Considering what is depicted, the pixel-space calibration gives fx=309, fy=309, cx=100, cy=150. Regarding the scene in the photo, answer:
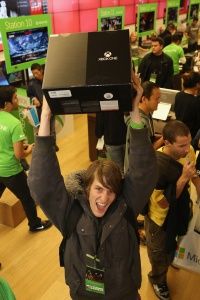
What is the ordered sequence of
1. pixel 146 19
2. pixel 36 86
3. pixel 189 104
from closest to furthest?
1. pixel 189 104
2. pixel 36 86
3. pixel 146 19

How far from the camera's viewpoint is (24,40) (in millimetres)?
4574

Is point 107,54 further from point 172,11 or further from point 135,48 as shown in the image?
point 172,11

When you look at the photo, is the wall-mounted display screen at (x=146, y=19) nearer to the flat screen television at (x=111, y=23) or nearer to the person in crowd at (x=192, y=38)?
the flat screen television at (x=111, y=23)

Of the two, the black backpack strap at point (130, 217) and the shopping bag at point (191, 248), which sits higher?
the black backpack strap at point (130, 217)

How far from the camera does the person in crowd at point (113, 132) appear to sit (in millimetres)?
3010

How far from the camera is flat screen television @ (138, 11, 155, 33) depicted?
7479 millimetres

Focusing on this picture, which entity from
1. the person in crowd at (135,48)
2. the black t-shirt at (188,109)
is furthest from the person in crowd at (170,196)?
the person in crowd at (135,48)

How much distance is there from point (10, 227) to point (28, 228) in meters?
0.20

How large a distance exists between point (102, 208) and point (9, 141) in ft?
5.09

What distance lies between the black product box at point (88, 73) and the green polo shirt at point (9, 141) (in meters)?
1.46

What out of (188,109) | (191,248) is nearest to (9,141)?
(191,248)

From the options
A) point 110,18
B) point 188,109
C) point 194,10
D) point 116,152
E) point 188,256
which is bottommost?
point 188,256

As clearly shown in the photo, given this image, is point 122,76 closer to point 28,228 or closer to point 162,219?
point 162,219

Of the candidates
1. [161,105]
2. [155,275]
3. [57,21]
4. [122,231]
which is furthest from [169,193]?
[57,21]
